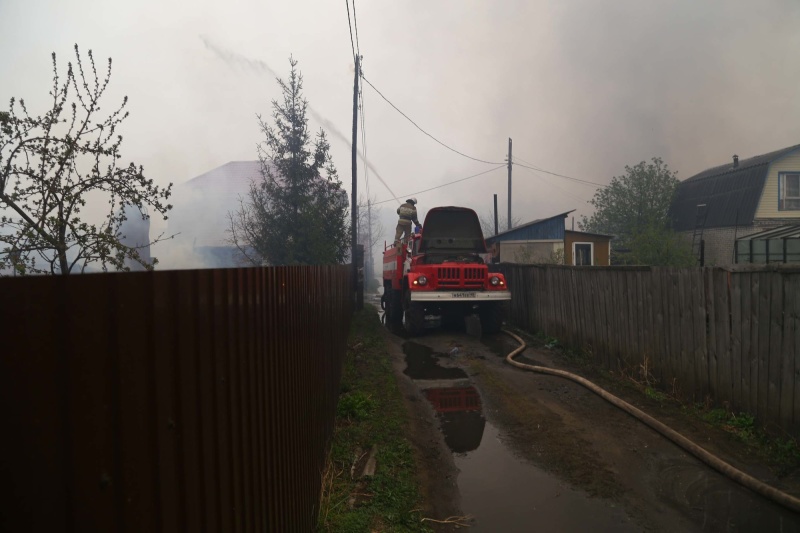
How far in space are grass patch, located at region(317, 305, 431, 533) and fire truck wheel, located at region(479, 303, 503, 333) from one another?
4.71 m

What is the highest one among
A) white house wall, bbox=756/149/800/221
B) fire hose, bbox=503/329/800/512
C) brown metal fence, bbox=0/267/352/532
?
white house wall, bbox=756/149/800/221

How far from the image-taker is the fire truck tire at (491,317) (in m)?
13.0

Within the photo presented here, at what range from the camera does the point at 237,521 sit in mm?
2016

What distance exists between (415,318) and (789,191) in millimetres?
20607

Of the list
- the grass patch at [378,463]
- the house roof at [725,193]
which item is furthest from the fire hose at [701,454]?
the house roof at [725,193]

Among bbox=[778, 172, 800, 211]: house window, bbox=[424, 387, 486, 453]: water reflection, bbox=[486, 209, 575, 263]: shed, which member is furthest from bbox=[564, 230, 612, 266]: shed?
bbox=[424, 387, 486, 453]: water reflection

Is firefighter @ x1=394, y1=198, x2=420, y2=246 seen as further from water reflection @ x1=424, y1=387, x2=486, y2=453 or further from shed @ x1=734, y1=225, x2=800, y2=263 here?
shed @ x1=734, y1=225, x2=800, y2=263

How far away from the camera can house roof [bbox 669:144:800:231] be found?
79.8ft

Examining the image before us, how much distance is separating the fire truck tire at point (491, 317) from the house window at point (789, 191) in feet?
60.8

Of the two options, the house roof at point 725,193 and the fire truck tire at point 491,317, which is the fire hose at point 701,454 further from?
the house roof at point 725,193

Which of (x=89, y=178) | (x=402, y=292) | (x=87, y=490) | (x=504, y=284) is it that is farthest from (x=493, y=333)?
(x=87, y=490)

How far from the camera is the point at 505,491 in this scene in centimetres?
477

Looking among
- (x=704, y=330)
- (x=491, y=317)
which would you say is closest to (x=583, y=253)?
(x=491, y=317)

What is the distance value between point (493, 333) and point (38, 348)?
1263cm
